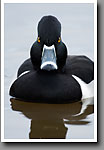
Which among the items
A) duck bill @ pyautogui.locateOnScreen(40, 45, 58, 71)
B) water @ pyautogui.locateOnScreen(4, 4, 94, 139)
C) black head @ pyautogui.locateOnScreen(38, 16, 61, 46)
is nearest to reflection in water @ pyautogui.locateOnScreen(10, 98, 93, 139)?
water @ pyautogui.locateOnScreen(4, 4, 94, 139)

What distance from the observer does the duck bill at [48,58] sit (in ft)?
38.4

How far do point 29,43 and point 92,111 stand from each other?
108 cm

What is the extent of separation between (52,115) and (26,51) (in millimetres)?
850

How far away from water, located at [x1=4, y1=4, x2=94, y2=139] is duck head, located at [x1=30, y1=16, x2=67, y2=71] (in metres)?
0.11

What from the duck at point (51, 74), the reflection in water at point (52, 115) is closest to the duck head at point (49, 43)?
the duck at point (51, 74)

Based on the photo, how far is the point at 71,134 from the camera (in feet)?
37.0

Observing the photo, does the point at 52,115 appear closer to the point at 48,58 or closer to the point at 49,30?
the point at 48,58

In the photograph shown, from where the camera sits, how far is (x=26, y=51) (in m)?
12.2

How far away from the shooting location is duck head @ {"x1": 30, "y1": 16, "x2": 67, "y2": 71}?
11.7 meters

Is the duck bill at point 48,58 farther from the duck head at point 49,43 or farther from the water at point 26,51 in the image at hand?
the water at point 26,51

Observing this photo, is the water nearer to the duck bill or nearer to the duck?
the duck

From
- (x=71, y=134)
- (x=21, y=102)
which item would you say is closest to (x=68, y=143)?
(x=71, y=134)

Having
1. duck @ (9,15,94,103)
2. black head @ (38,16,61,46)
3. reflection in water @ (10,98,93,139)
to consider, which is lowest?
reflection in water @ (10,98,93,139)

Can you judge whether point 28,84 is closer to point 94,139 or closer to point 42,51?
point 42,51
